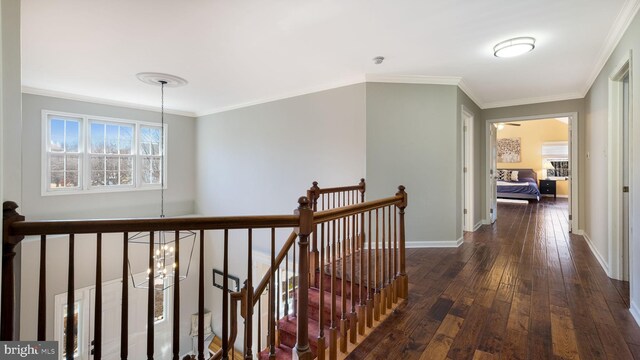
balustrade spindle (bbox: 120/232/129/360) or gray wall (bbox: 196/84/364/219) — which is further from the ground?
gray wall (bbox: 196/84/364/219)

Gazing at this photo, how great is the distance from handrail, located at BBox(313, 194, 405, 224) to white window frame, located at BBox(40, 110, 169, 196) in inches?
211

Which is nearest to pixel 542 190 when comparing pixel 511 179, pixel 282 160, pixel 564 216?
pixel 511 179

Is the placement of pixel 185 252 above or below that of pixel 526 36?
below

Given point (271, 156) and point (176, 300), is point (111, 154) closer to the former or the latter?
point (271, 156)

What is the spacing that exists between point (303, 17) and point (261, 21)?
38 cm

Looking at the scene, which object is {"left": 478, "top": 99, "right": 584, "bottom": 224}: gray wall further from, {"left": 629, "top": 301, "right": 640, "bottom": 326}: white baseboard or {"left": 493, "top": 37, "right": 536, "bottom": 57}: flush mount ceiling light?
{"left": 629, "top": 301, "right": 640, "bottom": 326}: white baseboard

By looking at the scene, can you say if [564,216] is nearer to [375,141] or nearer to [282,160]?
[375,141]

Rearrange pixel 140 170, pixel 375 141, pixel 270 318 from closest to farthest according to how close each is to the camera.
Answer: pixel 270 318
pixel 375 141
pixel 140 170

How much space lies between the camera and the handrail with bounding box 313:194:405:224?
64.4 inches

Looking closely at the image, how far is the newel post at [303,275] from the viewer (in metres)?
1.51

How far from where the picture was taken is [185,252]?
5875 millimetres

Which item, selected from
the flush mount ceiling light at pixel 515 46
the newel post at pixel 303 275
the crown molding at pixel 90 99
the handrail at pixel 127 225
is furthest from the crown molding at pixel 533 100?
the crown molding at pixel 90 99

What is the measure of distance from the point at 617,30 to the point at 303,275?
11.3 ft

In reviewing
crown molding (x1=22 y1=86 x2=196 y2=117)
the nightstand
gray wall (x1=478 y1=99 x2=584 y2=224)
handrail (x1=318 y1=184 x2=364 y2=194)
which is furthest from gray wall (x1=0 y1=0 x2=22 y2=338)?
the nightstand
